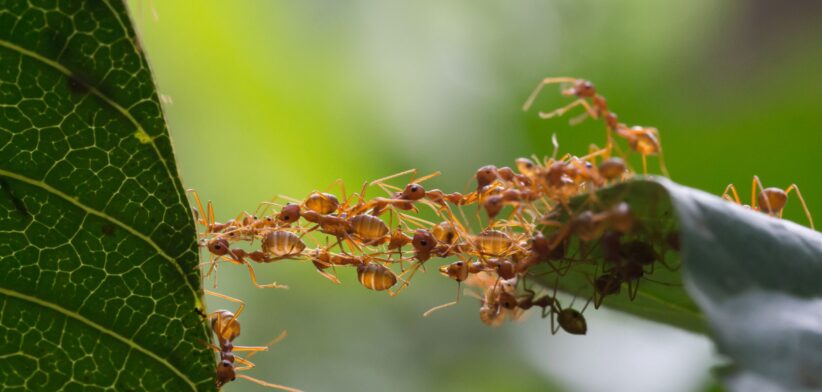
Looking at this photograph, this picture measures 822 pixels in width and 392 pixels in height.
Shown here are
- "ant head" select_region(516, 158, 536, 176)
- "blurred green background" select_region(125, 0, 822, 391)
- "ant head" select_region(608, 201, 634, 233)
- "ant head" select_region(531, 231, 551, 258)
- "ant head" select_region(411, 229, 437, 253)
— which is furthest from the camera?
"blurred green background" select_region(125, 0, 822, 391)

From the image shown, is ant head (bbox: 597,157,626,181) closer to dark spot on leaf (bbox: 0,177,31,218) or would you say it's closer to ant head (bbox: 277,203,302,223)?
ant head (bbox: 277,203,302,223)

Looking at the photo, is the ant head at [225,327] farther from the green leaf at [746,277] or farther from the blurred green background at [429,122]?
the blurred green background at [429,122]

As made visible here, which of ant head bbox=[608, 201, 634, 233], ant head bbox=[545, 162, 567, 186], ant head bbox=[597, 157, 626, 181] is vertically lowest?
ant head bbox=[608, 201, 634, 233]

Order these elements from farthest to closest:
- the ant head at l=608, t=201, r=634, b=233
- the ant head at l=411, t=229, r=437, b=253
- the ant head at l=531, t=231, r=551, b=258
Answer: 1. the ant head at l=411, t=229, r=437, b=253
2. the ant head at l=531, t=231, r=551, b=258
3. the ant head at l=608, t=201, r=634, b=233

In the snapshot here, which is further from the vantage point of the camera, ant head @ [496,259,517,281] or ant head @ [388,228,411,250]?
ant head @ [388,228,411,250]

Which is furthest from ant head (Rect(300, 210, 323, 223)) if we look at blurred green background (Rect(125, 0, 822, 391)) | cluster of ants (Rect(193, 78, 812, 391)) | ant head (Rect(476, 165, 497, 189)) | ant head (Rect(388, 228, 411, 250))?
blurred green background (Rect(125, 0, 822, 391))

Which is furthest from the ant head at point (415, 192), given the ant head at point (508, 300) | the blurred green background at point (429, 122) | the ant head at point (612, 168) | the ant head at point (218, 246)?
the blurred green background at point (429, 122)
